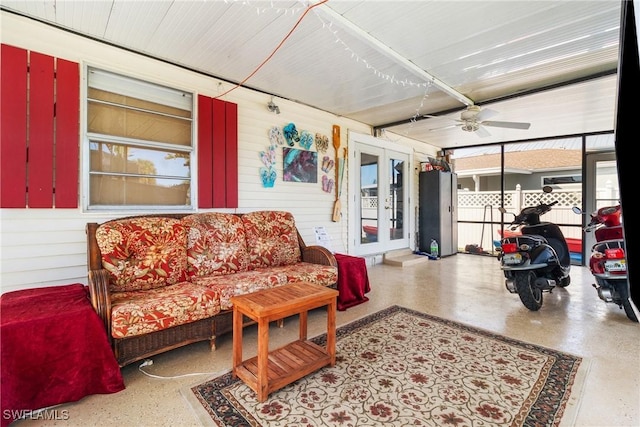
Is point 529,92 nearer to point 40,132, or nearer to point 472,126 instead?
point 472,126

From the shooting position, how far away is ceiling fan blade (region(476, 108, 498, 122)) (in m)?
3.74

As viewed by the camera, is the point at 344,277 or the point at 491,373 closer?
the point at 491,373

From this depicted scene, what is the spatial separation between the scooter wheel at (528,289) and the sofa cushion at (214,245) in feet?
9.90

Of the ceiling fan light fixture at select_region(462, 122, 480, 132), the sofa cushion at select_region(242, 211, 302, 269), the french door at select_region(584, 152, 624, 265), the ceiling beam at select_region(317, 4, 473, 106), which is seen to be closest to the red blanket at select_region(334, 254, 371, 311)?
the sofa cushion at select_region(242, 211, 302, 269)

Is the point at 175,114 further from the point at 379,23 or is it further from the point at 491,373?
the point at 491,373

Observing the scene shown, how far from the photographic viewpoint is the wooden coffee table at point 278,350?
1.80m

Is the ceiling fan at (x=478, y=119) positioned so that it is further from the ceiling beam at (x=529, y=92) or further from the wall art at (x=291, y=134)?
the wall art at (x=291, y=134)

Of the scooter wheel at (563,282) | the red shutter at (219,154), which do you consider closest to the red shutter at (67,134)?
the red shutter at (219,154)

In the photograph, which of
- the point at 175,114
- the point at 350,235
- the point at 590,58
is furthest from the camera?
the point at 350,235

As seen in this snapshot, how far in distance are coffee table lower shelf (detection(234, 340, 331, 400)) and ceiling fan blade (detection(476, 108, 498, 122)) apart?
3.50m

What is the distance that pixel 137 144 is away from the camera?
2992 millimetres

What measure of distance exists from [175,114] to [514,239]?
413cm

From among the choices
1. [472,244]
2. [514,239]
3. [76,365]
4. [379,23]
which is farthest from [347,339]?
[472,244]

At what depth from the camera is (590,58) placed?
3.08 meters
